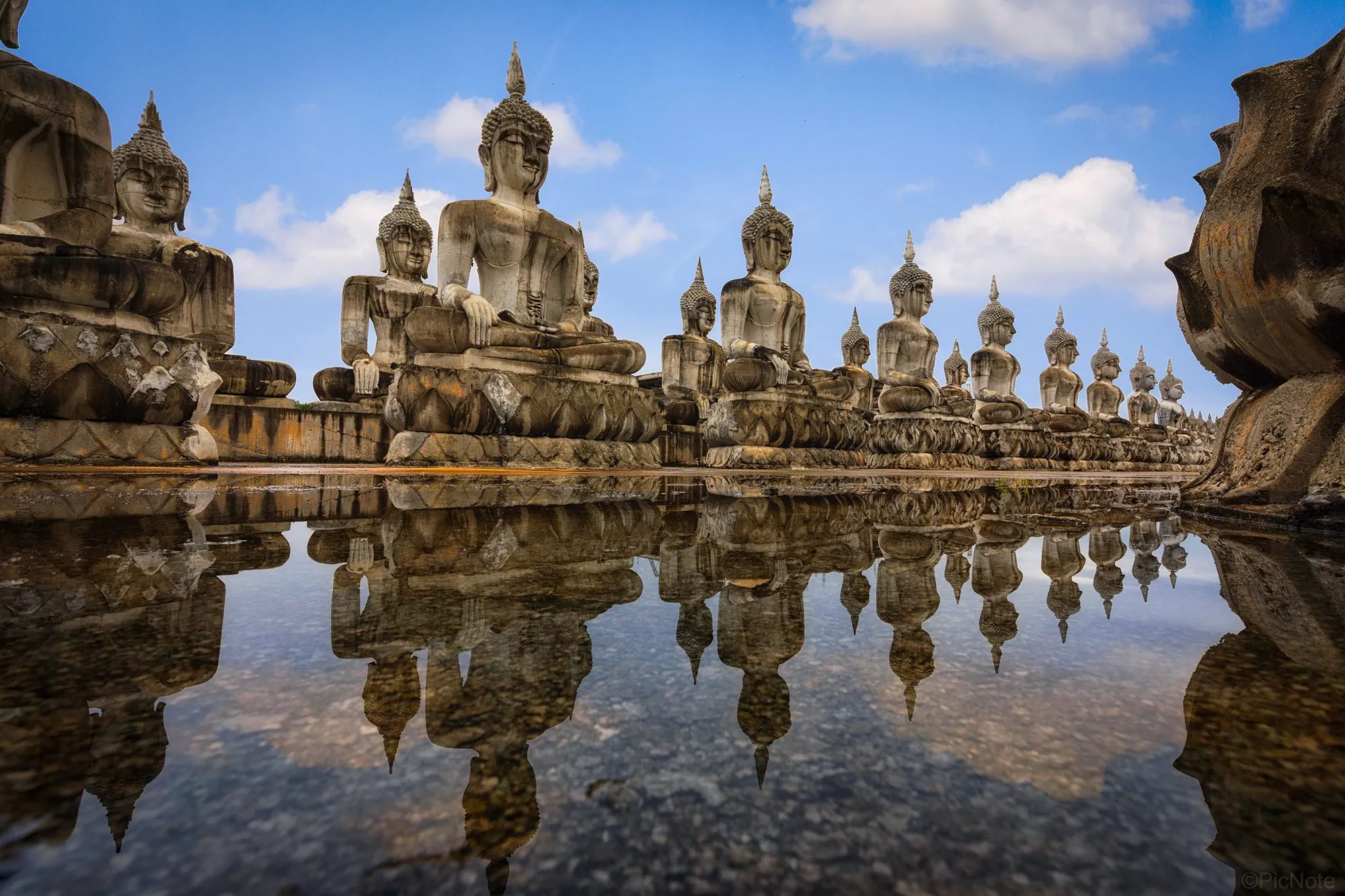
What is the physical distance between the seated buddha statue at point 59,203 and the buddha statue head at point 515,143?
8.89 feet

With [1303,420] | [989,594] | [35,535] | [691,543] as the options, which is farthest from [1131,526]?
[35,535]

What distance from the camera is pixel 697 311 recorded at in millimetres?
12258

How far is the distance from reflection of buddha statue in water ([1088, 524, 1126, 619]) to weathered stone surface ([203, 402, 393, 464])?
18.9 feet

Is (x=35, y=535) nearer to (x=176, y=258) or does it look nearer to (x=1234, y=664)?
(x=1234, y=664)

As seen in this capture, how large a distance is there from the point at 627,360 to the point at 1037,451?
330 inches

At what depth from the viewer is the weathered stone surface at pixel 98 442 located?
3127mm

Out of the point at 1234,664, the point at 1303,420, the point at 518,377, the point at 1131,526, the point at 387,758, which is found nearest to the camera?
the point at 387,758

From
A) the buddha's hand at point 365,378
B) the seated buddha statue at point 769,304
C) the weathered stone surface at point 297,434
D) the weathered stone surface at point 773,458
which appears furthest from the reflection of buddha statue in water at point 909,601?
the buddha's hand at point 365,378

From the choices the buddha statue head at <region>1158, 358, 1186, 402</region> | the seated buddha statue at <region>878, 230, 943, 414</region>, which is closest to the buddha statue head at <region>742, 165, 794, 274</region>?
the seated buddha statue at <region>878, 230, 943, 414</region>

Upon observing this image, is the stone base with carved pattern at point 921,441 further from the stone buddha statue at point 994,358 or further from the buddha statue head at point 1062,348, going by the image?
the buddha statue head at point 1062,348

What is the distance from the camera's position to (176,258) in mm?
5484

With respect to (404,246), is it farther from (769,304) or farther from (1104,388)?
(1104,388)

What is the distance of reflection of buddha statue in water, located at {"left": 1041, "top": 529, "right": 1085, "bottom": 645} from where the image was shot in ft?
3.88

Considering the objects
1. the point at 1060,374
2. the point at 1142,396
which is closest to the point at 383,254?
the point at 1060,374
